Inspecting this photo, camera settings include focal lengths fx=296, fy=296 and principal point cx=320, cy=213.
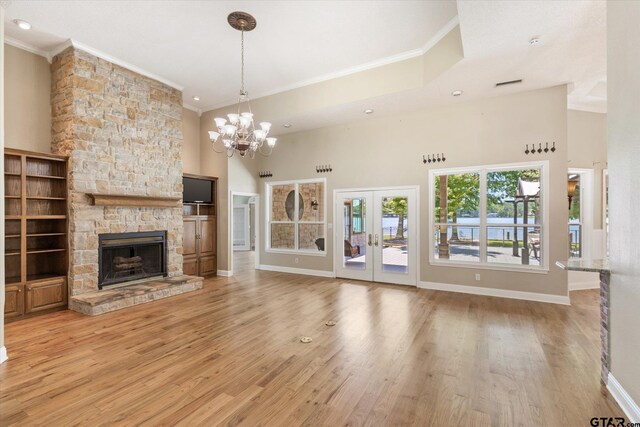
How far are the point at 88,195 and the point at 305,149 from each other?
451 centimetres

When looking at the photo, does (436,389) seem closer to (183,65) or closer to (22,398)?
(22,398)

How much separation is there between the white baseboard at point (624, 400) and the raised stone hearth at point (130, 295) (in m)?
5.91

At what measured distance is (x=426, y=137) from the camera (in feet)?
19.8

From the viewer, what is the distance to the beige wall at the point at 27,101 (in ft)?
14.8

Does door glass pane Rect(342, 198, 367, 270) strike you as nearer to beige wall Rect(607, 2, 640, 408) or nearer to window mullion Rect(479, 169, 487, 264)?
window mullion Rect(479, 169, 487, 264)

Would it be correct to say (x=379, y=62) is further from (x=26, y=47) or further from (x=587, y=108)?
(x=26, y=47)

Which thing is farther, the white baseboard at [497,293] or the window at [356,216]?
the window at [356,216]

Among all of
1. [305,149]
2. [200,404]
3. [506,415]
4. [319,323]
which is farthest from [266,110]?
[506,415]

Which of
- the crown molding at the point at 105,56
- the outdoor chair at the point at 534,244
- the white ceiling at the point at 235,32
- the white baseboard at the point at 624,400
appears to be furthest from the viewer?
the outdoor chair at the point at 534,244

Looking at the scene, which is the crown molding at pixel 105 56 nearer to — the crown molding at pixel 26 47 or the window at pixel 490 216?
the crown molding at pixel 26 47

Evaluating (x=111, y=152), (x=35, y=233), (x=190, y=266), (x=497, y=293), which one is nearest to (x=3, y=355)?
(x=35, y=233)

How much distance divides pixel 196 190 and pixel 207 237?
1.17 m

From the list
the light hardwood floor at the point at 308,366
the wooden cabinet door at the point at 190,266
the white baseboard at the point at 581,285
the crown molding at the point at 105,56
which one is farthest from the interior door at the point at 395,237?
the crown molding at the point at 105,56

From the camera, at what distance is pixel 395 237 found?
6.43 metres
